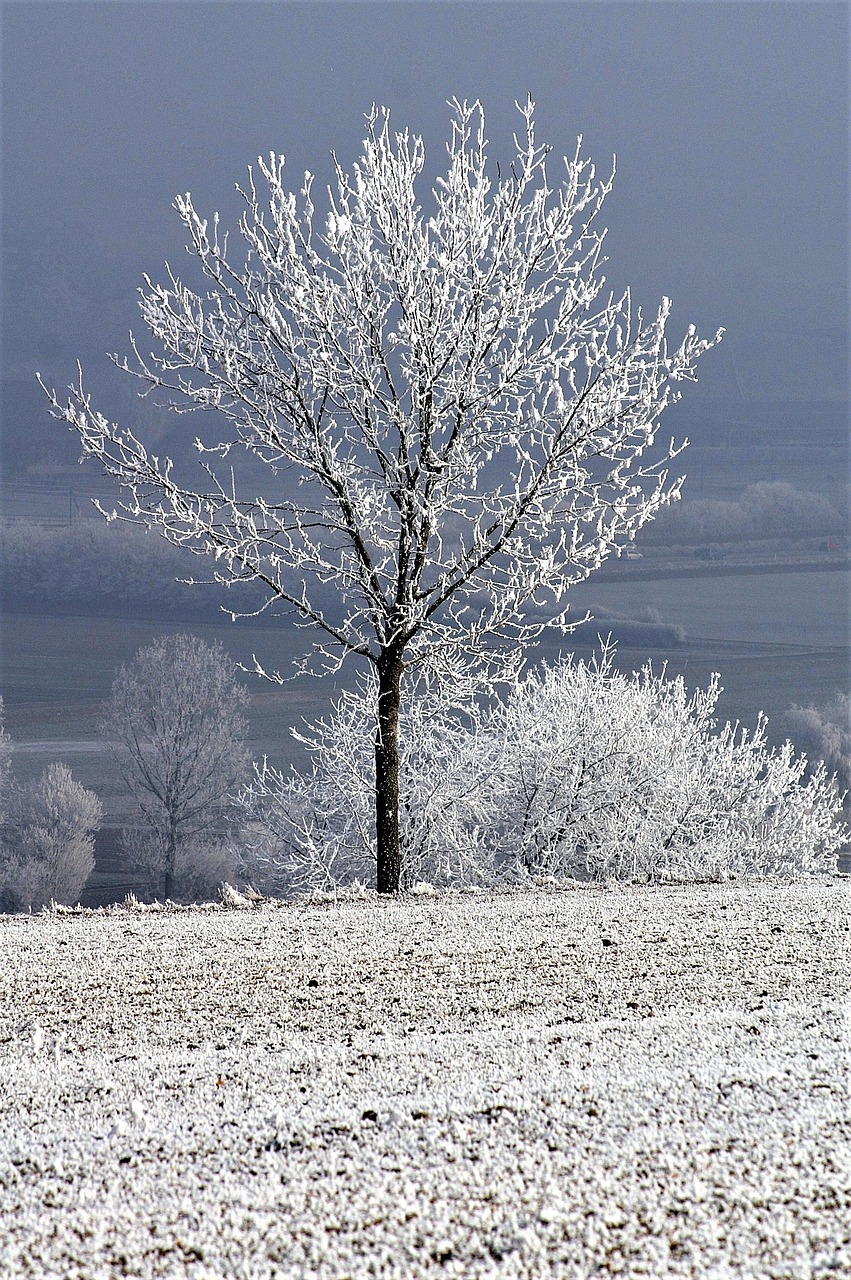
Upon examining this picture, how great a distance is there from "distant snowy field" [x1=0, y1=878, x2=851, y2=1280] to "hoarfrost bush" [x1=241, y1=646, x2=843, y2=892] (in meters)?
14.1

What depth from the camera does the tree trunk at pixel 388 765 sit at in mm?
11188

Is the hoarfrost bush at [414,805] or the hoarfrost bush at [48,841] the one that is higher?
the hoarfrost bush at [414,805]

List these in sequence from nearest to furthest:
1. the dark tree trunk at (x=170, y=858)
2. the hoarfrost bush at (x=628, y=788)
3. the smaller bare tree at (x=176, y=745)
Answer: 1. the hoarfrost bush at (x=628, y=788)
2. the dark tree trunk at (x=170, y=858)
3. the smaller bare tree at (x=176, y=745)

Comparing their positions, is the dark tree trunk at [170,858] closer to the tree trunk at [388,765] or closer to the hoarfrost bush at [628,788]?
the hoarfrost bush at [628,788]

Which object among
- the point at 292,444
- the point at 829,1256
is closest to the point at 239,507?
the point at 292,444

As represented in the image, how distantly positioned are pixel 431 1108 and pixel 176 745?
47739 mm

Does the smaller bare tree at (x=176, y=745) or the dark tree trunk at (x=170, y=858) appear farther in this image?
the smaller bare tree at (x=176, y=745)

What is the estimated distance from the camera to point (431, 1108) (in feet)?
12.2

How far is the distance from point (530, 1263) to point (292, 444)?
31.7ft

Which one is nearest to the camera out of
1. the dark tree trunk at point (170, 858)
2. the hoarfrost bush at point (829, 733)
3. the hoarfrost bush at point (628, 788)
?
the hoarfrost bush at point (628, 788)

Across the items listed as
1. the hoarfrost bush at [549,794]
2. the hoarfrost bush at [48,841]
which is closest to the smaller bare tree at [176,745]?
the hoarfrost bush at [48,841]

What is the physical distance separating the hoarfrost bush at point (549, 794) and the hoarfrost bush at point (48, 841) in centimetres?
2906

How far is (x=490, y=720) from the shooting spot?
25.2 metres

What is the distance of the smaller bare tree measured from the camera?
162 feet
